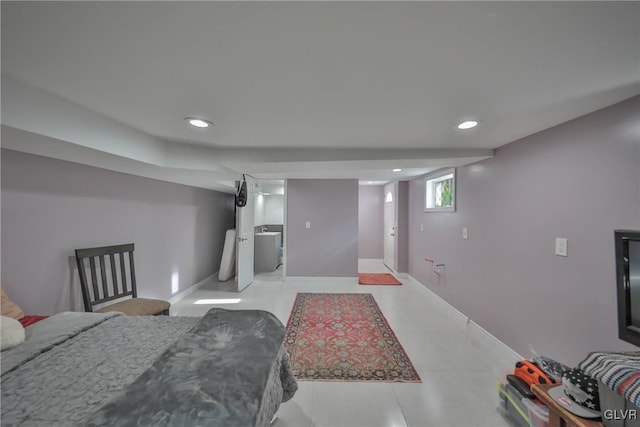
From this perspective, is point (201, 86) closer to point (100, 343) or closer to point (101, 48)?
point (101, 48)

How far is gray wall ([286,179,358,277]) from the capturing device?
4805mm

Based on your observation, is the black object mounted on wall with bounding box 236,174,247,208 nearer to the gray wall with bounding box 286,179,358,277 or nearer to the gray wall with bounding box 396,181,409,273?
the gray wall with bounding box 286,179,358,277

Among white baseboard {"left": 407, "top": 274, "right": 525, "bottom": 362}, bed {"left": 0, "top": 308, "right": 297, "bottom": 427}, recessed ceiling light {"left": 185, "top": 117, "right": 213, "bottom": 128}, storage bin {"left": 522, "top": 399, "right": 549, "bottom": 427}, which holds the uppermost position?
recessed ceiling light {"left": 185, "top": 117, "right": 213, "bottom": 128}

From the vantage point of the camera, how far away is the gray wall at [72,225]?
5.72 ft

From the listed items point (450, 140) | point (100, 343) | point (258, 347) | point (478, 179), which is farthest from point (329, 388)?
point (478, 179)

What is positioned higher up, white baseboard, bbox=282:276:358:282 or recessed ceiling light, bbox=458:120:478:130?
recessed ceiling light, bbox=458:120:478:130

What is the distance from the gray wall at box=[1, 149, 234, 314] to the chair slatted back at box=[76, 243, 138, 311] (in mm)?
120

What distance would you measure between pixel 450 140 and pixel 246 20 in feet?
6.94

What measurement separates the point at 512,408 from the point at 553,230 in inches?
53.2

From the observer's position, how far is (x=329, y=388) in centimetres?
186

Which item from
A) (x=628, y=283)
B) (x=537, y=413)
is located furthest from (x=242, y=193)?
(x=628, y=283)

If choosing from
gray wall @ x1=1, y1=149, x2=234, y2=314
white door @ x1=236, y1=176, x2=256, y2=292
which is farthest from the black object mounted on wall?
gray wall @ x1=1, y1=149, x2=234, y2=314

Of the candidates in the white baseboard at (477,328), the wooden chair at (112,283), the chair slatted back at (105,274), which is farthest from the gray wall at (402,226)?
the chair slatted back at (105,274)

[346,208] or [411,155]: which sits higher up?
[411,155]
